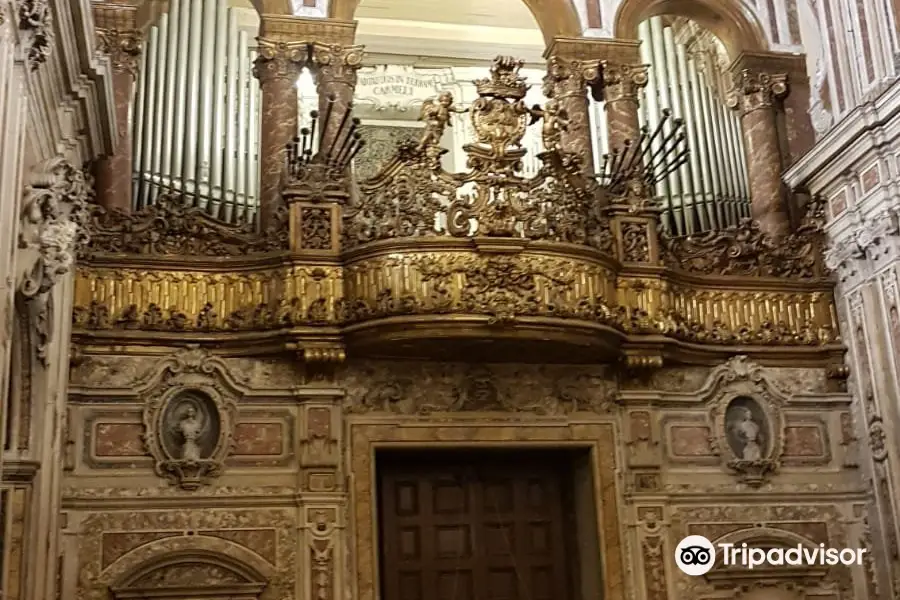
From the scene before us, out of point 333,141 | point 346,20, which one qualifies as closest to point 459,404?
point 333,141

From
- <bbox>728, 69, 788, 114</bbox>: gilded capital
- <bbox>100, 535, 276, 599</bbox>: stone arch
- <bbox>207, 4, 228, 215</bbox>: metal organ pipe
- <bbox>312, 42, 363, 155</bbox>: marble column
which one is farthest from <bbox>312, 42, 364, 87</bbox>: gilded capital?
<bbox>100, 535, 276, 599</bbox>: stone arch

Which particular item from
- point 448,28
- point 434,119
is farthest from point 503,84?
point 448,28

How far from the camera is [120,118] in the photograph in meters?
10.2

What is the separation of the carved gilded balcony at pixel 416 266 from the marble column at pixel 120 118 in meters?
0.36

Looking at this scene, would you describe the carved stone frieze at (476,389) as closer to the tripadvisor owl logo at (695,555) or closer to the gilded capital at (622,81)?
the tripadvisor owl logo at (695,555)

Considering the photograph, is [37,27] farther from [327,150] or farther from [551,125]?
[551,125]

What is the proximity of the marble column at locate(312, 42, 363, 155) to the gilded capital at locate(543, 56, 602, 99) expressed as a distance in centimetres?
191

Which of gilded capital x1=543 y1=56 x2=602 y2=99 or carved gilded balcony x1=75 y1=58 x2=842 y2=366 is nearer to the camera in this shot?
carved gilded balcony x1=75 y1=58 x2=842 y2=366

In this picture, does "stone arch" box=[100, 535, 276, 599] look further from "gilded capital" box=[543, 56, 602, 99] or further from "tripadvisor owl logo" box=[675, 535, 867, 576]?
"gilded capital" box=[543, 56, 602, 99]

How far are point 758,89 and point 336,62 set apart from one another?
433 cm

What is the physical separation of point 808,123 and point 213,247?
6206 mm

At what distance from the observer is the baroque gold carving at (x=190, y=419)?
9297mm

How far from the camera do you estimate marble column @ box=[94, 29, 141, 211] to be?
32.6 feet

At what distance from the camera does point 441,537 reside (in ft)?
33.2
